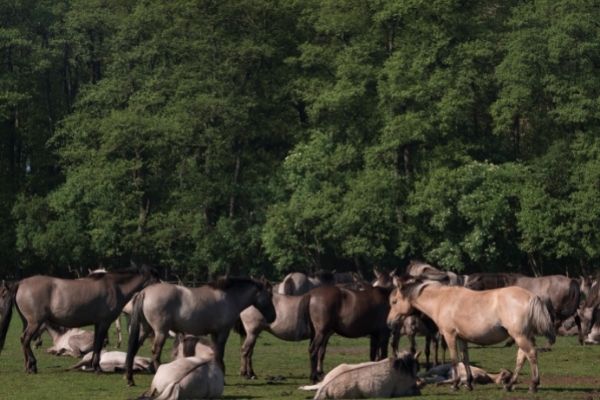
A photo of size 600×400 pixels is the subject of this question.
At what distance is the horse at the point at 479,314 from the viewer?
22922 mm

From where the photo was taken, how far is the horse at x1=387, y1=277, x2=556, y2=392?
2292 centimetres

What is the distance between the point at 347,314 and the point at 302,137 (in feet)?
148

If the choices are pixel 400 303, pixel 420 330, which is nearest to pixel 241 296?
pixel 400 303

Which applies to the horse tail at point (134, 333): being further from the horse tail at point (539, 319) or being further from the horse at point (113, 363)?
the horse tail at point (539, 319)

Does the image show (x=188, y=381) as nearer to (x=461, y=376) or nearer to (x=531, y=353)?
(x=461, y=376)

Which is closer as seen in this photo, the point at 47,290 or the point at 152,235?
the point at 47,290

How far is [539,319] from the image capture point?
22.9 metres

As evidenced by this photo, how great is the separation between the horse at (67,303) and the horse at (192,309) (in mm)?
2258

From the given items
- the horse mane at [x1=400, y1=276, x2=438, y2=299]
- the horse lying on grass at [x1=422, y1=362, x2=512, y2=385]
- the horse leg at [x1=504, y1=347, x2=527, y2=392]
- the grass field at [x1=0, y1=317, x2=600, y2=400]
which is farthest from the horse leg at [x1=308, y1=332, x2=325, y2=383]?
the horse leg at [x1=504, y1=347, x2=527, y2=392]

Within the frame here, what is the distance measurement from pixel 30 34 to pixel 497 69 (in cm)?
2722

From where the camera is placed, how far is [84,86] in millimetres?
76062

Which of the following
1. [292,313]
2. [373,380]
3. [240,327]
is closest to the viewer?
[373,380]

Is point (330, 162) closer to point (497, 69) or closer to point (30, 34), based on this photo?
point (497, 69)

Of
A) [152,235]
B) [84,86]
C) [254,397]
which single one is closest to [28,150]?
[84,86]
